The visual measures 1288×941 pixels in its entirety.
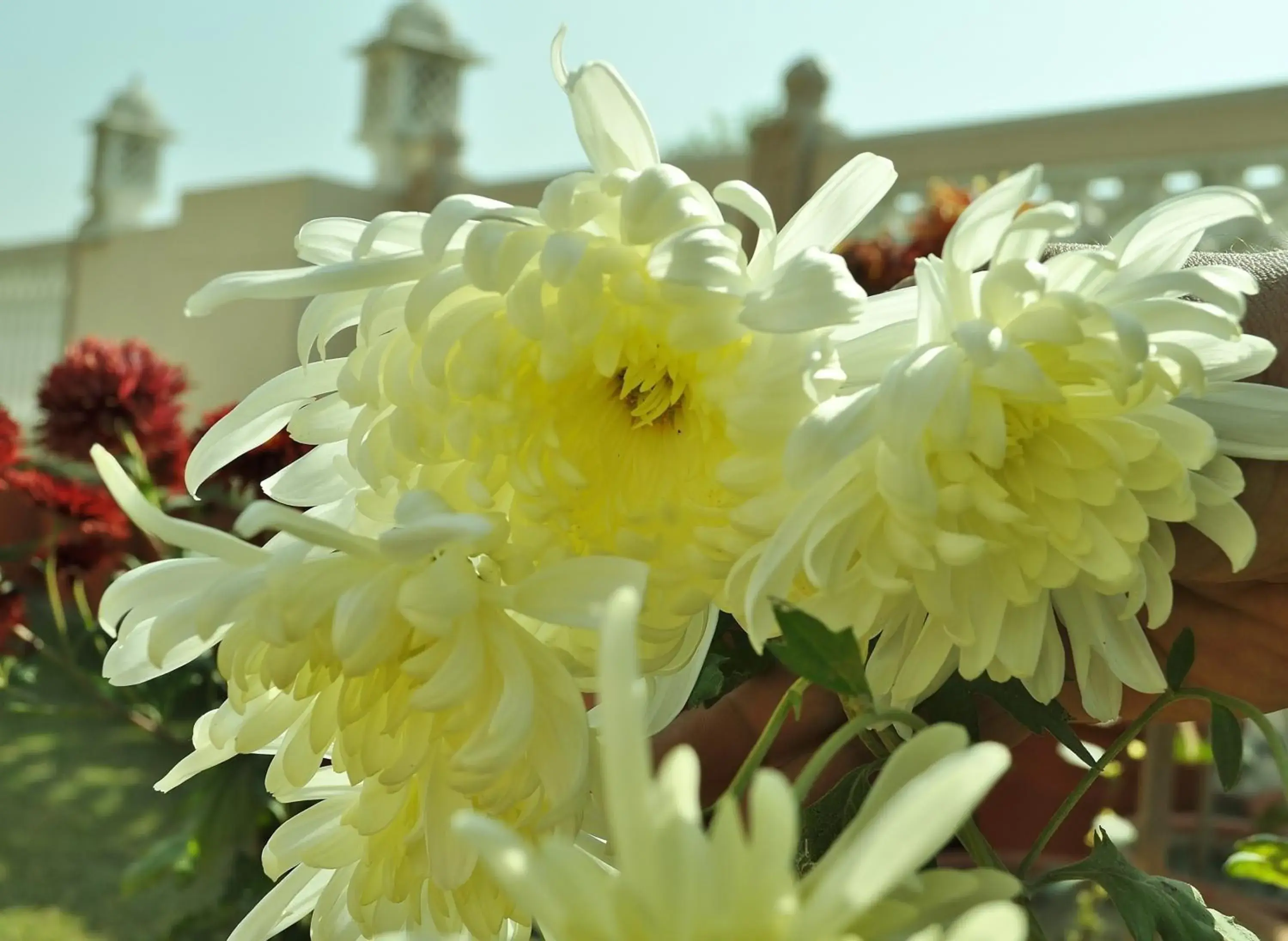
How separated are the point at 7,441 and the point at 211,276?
6.10m

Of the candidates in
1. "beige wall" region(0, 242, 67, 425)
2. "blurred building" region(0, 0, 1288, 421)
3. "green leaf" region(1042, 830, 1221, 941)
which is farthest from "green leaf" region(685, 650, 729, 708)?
"beige wall" region(0, 242, 67, 425)

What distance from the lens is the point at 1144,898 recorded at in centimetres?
30

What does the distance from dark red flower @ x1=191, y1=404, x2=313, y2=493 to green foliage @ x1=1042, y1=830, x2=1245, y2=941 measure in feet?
1.76

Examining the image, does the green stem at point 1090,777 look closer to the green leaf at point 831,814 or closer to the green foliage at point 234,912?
the green leaf at point 831,814

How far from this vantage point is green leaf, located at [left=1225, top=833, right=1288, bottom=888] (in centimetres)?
49

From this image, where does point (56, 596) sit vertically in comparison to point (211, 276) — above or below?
above

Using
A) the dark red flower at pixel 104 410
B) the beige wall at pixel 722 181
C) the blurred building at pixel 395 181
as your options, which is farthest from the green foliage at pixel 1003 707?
the blurred building at pixel 395 181

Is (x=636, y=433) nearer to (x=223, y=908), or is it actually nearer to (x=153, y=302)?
(x=223, y=908)

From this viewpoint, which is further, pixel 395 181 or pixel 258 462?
pixel 395 181

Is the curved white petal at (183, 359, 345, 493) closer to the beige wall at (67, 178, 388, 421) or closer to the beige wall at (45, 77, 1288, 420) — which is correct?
the beige wall at (45, 77, 1288, 420)

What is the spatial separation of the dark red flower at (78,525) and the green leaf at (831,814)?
2.20 ft

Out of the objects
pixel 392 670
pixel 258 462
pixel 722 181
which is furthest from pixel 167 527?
pixel 722 181

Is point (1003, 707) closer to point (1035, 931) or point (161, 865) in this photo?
point (1035, 931)

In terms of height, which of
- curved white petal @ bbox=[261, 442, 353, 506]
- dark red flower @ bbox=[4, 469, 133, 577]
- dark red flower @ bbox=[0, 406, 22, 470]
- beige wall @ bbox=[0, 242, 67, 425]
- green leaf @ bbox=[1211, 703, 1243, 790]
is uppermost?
curved white petal @ bbox=[261, 442, 353, 506]
